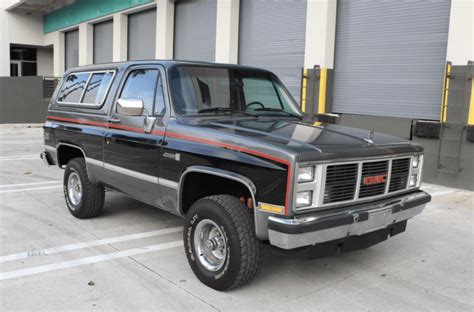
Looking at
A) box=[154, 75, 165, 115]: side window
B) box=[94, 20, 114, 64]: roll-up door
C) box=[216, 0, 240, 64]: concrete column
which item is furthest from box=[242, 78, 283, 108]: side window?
box=[94, 20, 114, 64]: roll-up door

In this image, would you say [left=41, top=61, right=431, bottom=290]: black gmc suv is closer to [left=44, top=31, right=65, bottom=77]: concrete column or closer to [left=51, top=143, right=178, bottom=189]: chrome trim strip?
[left=51, top=143, right=178, bottom=189]: chrome trim strip

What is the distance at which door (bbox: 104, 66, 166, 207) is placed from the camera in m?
4.84

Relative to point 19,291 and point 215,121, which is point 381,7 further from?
point 19,291

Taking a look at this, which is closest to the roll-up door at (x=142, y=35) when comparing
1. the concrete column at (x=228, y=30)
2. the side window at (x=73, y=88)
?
the concrete column at (x=228, y=30)

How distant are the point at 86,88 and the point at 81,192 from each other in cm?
137

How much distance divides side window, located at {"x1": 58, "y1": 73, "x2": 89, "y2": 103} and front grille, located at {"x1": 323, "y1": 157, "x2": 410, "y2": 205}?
3938mm

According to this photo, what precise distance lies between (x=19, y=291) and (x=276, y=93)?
3448 mm

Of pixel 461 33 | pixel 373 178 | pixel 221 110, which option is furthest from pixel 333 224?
pixel 461 33

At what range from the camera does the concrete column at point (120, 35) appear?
20.9 m

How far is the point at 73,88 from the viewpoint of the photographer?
6.62m

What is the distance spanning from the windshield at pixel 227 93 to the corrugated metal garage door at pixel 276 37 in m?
7.40

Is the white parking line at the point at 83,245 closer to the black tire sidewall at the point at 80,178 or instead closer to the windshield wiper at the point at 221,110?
the black tire sidewall at the point at 80,178

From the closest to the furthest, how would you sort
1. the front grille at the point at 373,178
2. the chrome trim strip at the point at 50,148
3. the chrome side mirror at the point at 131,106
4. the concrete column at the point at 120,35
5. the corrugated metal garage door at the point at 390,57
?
the front grille at the point at 373,178 < the chrome side mirror at the point at 131,106 < the chrome trim strip at the point at 50,148 < the corrugated metal garage door at the point at 390,57 < the concrete column at the point at 120,35

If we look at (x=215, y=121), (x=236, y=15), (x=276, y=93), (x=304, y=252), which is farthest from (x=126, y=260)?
(x=236, y=15)
